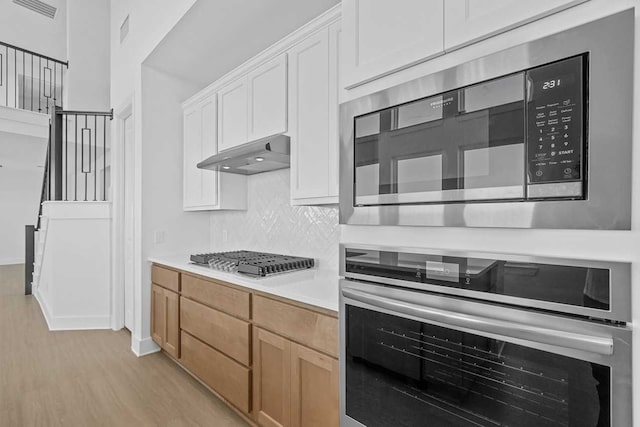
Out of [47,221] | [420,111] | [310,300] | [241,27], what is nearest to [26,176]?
[47,221]

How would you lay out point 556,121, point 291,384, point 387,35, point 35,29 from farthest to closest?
point 35,29, point 291,384, point 387,35, point 556,121

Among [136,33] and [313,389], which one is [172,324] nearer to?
[313,389]

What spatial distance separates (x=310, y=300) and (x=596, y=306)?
108 centimetres

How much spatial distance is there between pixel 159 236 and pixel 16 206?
855 cm

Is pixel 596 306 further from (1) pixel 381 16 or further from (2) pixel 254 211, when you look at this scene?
(2) pixel 254 211

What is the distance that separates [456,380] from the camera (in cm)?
100

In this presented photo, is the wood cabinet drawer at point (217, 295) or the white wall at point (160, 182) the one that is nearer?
the wood cabinet drawer at point (217, 295)

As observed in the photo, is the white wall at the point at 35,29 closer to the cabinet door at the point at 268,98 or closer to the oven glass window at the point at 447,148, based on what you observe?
the cabinet door at the point at 268,98

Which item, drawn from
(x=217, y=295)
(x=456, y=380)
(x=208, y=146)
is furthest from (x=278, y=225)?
(x=456, y=380)

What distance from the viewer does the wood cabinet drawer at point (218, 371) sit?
2.00 m

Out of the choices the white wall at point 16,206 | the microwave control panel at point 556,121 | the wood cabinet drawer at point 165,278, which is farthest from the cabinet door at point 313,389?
the white wall at point 16,206

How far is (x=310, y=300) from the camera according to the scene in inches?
62.7

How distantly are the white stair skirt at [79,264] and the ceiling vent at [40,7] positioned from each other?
5.37 m

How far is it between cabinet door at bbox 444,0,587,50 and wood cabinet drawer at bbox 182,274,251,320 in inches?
64.7
